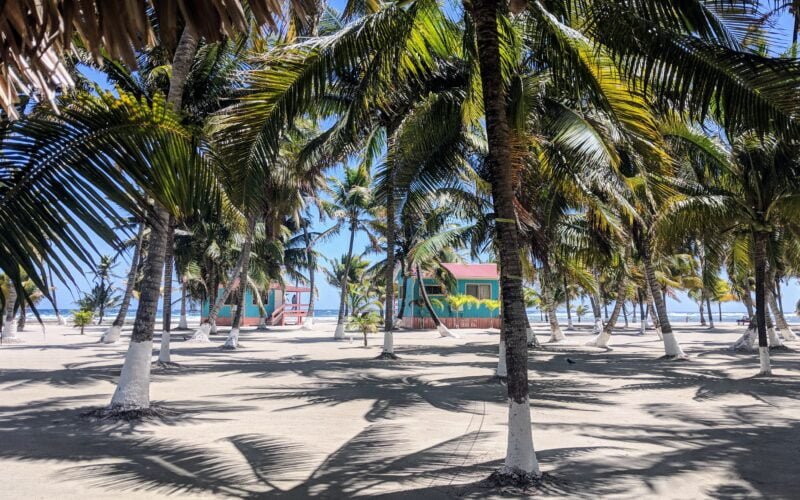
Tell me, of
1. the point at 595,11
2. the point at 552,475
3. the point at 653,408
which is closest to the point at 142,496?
the point at 552,475

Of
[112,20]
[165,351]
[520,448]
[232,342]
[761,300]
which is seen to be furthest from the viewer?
[232,342]

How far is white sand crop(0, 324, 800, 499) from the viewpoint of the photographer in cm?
514

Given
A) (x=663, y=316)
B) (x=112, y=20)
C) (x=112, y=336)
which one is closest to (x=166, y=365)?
(x=112, y=336)

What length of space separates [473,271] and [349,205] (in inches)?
558

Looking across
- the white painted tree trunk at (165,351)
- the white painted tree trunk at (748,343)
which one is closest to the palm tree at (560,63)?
the white painted tree trunk at (165,351)

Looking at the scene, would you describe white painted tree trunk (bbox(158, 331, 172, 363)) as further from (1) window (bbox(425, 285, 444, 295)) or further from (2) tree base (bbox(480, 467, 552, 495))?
(1) window (bbox(425, 285, 444, 295))

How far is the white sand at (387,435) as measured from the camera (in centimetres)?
514

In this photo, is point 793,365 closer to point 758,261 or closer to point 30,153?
point 758,261

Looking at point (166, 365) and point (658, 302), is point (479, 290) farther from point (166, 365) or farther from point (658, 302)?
point (166, 365)

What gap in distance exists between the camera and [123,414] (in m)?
8.00

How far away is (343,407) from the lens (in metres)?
9.21

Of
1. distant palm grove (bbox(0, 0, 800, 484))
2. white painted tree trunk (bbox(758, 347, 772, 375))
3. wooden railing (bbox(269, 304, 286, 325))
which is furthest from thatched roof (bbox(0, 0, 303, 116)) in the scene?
wooden railing (bbox(269, 304, 286, 325))

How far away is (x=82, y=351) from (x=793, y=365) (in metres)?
23.8

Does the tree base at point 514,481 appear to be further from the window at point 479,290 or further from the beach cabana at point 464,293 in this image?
the window at point 479,290
